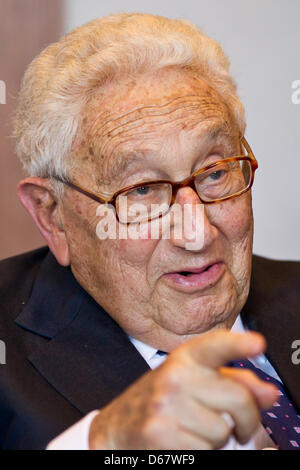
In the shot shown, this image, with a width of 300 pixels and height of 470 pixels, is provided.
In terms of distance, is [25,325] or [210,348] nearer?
[210,348]

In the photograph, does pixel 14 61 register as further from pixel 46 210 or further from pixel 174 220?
pixel 174 220

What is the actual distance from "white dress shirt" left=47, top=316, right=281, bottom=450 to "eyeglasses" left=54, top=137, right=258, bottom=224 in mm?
350

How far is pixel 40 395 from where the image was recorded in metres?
1.52

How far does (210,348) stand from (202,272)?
24.3 inches

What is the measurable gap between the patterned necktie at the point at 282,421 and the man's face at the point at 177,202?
21cm

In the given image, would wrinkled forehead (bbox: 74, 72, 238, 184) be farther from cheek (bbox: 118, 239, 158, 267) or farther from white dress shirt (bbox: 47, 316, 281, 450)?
white dress shirt (bbox: 47, 316, 281, 450)

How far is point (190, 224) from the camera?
153 cm

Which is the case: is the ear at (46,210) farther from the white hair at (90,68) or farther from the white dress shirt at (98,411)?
the white dress shirt at (98,411)

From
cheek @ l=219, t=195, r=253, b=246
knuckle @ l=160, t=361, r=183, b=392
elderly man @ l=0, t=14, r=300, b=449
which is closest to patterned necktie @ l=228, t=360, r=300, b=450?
elderly man @ l=0, t=14, r=300, b=449

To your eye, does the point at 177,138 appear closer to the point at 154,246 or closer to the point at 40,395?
the point at 154,246

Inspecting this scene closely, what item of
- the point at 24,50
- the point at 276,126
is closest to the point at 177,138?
the point at 24,50

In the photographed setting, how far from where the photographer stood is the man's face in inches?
60.8
